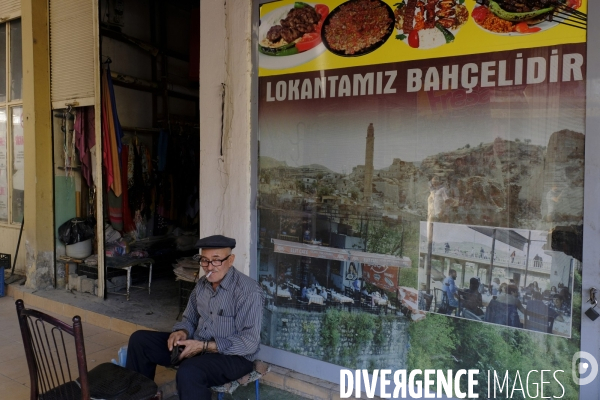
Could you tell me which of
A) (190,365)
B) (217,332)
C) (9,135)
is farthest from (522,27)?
(9,135)

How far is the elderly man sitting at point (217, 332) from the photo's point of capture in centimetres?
254

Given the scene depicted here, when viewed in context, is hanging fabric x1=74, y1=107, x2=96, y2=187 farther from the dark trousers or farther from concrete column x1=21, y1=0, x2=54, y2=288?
the dark trousers

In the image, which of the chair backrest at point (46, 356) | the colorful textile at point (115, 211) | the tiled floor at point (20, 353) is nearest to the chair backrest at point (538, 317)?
the chair backrest at point (46, 356)

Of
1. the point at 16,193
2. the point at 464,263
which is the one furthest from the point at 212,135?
the point at 16,193

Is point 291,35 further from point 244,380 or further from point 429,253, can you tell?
point 244,380

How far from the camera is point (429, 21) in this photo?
284 centimetres

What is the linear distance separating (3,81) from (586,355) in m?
7.74

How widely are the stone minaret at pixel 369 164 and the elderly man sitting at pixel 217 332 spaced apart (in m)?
0.99

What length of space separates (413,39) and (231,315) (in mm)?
2067

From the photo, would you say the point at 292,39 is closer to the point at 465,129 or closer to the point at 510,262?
the point at 465,129

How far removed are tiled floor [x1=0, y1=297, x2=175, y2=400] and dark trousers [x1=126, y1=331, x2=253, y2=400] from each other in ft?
2.64

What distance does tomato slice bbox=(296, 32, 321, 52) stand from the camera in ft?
10.8

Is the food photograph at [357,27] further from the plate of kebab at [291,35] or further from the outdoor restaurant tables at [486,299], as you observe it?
the outdoor restaurant tables at [486,299]

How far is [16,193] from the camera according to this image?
258 inches
